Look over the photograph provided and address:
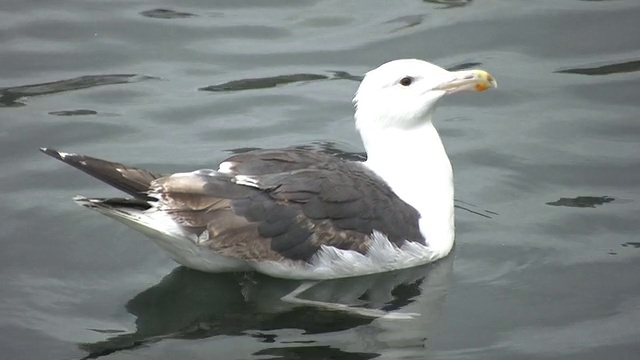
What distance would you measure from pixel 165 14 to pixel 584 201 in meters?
4.78

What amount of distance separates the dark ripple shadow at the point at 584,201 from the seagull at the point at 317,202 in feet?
3.37

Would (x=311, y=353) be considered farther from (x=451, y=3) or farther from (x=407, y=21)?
(x=451, y=3)

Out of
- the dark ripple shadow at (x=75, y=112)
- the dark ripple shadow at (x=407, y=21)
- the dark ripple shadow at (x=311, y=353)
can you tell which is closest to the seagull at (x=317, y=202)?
the dark ripple shadow at (x=311, y=353)

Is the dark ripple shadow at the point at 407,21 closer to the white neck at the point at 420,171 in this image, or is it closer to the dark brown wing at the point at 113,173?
the white neck at the point at 420,171

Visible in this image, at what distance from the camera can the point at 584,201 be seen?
870 centimetres

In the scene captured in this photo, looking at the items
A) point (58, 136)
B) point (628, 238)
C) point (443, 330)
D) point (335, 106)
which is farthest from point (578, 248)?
point (58, 136)

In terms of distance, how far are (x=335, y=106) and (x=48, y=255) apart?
3106mm

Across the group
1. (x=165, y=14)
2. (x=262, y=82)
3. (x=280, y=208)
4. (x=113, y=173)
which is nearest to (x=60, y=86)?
(x=165, y=14)

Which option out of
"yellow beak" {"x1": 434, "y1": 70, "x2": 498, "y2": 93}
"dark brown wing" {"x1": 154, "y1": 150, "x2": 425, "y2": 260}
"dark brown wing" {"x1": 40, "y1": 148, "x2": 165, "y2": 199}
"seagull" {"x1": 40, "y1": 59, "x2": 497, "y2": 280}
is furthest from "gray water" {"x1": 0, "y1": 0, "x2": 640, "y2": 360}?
"yellow beak" {"x1": 434, "y1": 70, "x2": 498, "y2": 93}

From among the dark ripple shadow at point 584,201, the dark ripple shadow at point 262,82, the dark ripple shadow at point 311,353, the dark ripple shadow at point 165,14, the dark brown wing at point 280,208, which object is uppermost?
the dark ripple shadow at point 165,14

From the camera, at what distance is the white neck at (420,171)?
789 centimetres

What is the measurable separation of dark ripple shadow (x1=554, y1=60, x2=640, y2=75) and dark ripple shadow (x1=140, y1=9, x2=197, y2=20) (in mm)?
3570

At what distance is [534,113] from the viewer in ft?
32.5

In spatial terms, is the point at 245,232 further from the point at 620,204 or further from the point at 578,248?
the point at 620,204
